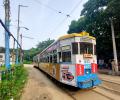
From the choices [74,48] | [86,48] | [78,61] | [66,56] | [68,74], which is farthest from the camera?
[66,56]

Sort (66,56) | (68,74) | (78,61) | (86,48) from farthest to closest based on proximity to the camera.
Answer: (66,56) < (86,48) < (68,74) < (78,61)

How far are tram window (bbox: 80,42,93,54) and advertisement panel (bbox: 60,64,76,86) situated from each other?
1.05 meters

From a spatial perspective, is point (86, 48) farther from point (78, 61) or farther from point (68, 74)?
point (68, 74)

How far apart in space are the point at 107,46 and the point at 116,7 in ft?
31.2

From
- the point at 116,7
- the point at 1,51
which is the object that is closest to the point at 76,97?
the point at 116,7

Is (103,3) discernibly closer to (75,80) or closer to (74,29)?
(74,29)

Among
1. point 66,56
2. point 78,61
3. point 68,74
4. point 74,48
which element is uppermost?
point 74,48

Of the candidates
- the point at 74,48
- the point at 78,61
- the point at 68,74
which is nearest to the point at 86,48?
the point at 74,48

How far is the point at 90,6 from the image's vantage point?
31.0 m

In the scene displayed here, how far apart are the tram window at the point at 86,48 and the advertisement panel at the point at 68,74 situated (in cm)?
105

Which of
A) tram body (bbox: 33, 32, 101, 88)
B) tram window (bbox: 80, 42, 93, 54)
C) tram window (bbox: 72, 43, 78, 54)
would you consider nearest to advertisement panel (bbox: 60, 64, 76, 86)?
tram body (bbox: 33, 32, 101, 88)

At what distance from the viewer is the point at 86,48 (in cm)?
1174

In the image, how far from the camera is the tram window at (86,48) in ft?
37.8

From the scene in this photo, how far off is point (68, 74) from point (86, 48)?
178 centimetres
